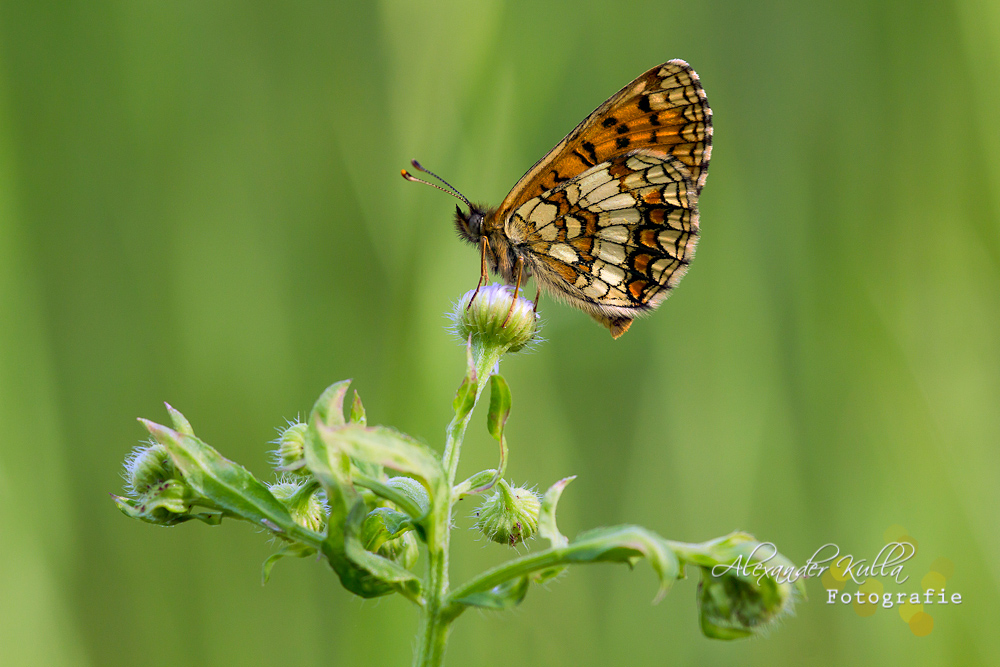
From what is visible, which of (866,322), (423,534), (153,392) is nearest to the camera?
(423,534)

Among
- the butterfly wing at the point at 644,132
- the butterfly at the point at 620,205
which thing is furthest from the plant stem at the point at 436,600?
the butterfly wing at the point at 644,132

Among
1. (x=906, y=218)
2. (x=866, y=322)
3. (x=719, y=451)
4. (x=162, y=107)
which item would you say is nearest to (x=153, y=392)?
(x=162, y=107)

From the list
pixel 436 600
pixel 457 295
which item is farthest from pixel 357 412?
pixel 457 295

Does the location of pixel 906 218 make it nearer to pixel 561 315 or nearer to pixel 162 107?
pixel 561 315

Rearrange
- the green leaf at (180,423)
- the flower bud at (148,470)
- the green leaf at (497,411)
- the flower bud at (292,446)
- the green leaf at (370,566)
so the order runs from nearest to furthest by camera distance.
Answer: the green leaf at (370,566) → the green leaf at (180,423) → the green leaf at (497,411) → the flower bud at (148,470) → the flower bud at (292,446)

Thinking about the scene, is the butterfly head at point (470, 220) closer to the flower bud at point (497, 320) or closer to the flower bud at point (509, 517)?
the flower bud at point (497, 320)

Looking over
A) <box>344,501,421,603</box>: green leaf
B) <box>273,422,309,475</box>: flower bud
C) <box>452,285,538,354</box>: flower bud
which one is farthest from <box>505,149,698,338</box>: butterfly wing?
<box>344,501,421,603</box>: green leaf
